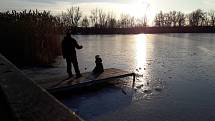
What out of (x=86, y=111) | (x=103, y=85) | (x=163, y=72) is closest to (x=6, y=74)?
(x=86, y=111)

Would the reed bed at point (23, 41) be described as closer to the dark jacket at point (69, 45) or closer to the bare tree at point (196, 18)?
the dark jacket at point (69, 45)

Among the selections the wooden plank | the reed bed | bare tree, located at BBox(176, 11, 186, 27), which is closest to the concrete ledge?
the wooden plank

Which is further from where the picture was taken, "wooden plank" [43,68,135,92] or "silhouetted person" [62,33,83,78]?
"silhouetted person" [62,33,83,78]

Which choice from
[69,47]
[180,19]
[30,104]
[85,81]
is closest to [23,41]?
[69,47]

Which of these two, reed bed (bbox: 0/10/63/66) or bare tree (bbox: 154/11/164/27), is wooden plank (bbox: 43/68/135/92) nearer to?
reed bed (bbox: 0/10/63/66)

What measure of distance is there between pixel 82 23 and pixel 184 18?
48.1 meters

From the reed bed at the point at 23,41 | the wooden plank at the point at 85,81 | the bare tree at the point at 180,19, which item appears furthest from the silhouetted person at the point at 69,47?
the bare tree at the point at 180,19

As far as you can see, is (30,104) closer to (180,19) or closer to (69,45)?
(69,45)

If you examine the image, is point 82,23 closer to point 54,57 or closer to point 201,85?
point 54,57

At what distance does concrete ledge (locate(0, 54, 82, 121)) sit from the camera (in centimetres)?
236

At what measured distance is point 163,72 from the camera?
1653 cm

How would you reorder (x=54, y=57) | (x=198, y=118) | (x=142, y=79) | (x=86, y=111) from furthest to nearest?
(x=54, y=57)
(x=142, y=79)
(x=86, y=111)
(x=198, y=118)

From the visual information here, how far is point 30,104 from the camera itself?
264 cm

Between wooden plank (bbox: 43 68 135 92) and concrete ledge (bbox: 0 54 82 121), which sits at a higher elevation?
concrete ledge (bbox: 0 54 82 121)
